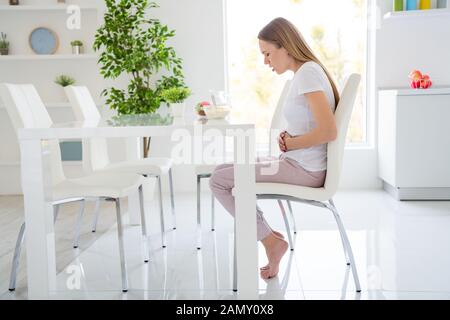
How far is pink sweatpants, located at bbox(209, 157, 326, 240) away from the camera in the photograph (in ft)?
7.93

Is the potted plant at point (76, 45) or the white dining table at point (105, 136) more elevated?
the potted plant at point (76, 45)

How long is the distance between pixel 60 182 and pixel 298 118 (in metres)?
A: 1.15

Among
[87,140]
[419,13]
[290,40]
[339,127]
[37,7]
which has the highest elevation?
[37,7]

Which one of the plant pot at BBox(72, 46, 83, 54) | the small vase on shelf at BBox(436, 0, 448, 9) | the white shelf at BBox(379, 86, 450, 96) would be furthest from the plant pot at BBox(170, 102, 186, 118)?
the small vase on shelf at BBox(436, 0, 448, 9)

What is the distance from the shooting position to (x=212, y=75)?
505cm

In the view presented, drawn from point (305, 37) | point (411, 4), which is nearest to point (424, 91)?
point (411, 4)

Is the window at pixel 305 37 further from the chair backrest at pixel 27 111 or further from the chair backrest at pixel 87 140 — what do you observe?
the chair backrest at pixel 27 111

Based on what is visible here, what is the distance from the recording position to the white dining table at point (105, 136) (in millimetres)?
2045

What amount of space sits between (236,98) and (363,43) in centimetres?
122

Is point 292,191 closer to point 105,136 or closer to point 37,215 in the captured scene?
point 105,136

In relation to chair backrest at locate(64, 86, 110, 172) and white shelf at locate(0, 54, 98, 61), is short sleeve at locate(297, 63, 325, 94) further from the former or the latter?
white shelf at locate(0, 54, 98, 61)

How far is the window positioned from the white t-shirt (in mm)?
2699

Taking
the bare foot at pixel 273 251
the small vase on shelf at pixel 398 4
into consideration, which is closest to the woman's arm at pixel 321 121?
the bare foot at pixel 273 251

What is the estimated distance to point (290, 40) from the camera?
246 cm
